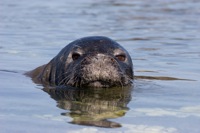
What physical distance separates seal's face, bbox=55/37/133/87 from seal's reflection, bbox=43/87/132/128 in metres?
0.10

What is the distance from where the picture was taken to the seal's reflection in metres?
4.95

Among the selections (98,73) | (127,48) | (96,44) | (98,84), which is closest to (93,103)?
(98,73)

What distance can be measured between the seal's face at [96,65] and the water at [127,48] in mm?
265

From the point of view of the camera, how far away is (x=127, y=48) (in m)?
10.6

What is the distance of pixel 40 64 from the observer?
8945mm

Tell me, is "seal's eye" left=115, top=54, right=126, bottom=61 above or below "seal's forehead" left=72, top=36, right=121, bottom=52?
below

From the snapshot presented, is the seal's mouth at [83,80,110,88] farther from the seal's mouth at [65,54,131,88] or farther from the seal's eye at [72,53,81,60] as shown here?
the seal's eye at [72,53,81,60]

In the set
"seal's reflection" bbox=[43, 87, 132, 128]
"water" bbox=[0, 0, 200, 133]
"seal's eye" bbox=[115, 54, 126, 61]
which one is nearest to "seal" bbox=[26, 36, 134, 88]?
"seal's eye" bbox=[115, 54, 126, 61]

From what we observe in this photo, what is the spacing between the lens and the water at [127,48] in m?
4.99

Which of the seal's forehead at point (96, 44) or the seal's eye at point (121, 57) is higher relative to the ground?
the seal's forehead at point (96, 44)

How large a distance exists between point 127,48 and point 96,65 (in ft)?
13.8

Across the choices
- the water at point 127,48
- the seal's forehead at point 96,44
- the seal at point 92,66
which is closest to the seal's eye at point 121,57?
the seal at point 92,66

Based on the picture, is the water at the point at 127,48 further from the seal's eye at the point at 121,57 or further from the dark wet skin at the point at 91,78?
the seal's eye at the point at 121,57

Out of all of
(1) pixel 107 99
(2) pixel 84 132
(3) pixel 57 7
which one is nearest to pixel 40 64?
(1) pixel 107 99
